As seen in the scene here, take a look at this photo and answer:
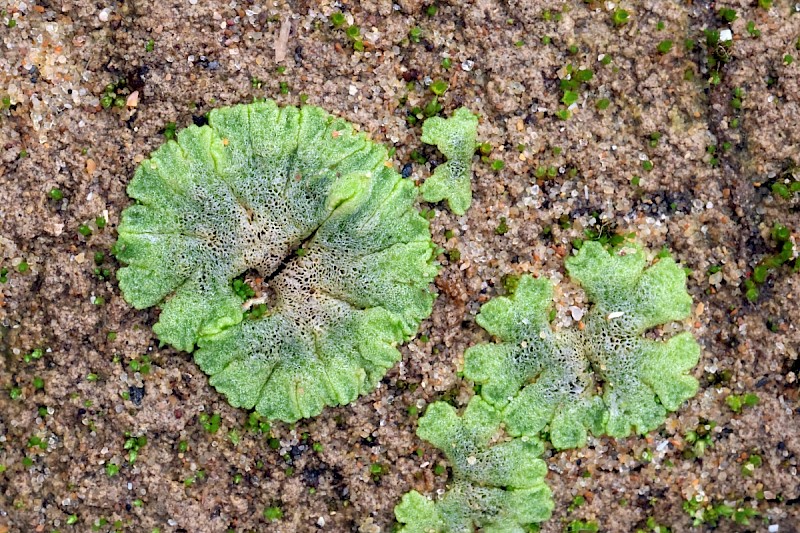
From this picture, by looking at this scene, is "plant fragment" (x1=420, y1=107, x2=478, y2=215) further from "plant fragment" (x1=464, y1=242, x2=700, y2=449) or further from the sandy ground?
"plant fragment" (x1=464, y1=242, x2=700, y2=449)

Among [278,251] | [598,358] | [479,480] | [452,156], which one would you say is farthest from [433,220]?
[479,480]

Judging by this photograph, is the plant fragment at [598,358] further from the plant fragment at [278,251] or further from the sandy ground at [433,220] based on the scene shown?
the plant fragment at [278,251]

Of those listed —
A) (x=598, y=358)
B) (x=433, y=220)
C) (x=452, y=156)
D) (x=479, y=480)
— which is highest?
(x=452, y=156)

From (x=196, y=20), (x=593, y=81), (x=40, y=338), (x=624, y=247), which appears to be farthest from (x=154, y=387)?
(x=593, y=81)

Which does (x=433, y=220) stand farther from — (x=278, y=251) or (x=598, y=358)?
(x=598, y=358)

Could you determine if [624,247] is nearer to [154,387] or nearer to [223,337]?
[223,337]

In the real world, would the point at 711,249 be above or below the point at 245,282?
above

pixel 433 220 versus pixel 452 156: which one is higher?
pixel 452 156
